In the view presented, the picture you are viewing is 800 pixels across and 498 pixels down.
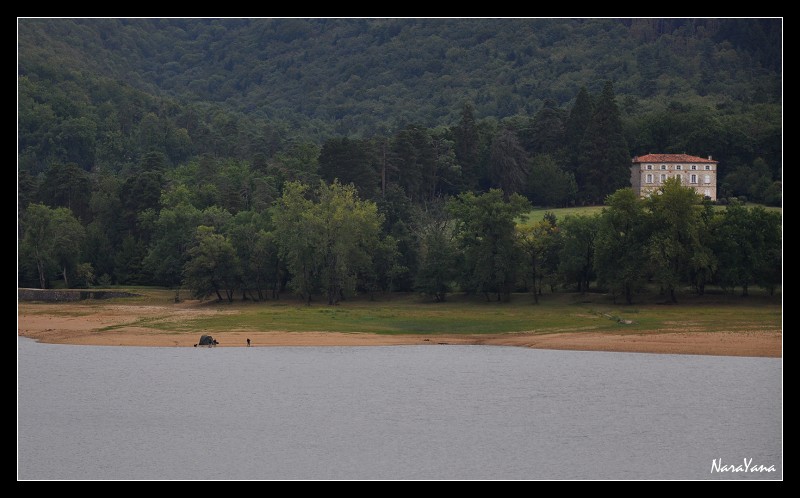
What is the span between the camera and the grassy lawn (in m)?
65.6

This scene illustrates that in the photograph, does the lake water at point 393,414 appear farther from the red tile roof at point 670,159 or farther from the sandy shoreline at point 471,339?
the red tile roof at point 670,159

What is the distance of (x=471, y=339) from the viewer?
203 feet

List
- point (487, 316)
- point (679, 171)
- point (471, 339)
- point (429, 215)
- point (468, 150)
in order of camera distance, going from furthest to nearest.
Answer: point (468, 150) → point (679, 171) → point (429, 215) → point (487, 316) → point (471, 339)

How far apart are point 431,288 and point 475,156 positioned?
57370 mm

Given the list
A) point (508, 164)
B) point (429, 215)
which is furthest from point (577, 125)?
point (429, 215)

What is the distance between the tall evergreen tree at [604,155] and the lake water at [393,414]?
73199 mm

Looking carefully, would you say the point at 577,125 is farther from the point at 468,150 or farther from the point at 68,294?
the point at 68,294

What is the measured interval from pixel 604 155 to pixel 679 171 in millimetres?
8572

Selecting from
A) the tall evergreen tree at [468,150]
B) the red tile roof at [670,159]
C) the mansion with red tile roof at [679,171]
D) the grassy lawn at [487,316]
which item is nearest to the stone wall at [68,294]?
the grassy lawn at [487,316]

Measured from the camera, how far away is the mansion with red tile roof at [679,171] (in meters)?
125

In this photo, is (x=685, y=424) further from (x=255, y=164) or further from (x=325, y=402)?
(x=255, y=164)

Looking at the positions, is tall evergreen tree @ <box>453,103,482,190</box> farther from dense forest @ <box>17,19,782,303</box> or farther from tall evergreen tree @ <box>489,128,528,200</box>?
tall evergreen tree @ <box>489,128,528,200</box>
